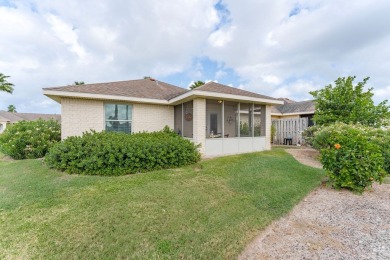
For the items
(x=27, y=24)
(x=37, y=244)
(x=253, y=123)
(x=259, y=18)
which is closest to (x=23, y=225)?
(x=37, y=244)

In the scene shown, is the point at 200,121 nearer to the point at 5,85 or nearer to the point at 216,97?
the point at 216,97

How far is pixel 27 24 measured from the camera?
9812 millimetres

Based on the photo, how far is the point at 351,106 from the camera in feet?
32.4

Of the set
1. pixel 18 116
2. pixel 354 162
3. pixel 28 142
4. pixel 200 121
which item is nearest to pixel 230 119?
pixel 200 121

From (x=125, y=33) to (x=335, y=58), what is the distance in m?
14.0

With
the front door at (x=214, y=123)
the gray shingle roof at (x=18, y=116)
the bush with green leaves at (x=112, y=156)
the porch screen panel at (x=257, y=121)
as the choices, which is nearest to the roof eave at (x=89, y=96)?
the bush with green leaves at (x=112, y=156)

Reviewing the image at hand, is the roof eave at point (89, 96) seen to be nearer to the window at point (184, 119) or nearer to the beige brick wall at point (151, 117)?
the beige brick wall at point (151, 117)

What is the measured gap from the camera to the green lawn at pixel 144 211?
270cm

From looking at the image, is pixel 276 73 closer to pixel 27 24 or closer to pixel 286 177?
pixel 286 177

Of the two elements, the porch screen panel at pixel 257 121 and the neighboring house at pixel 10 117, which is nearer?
the porch screen panel at pixel 257 121

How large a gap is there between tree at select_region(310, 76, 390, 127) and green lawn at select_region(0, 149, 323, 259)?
5.93m

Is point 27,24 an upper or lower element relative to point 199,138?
upper

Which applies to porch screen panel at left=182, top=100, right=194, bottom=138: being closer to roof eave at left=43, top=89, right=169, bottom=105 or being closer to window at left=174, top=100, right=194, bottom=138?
window at left=174, top=100, right=194, bottom=138

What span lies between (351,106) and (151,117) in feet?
36.3
